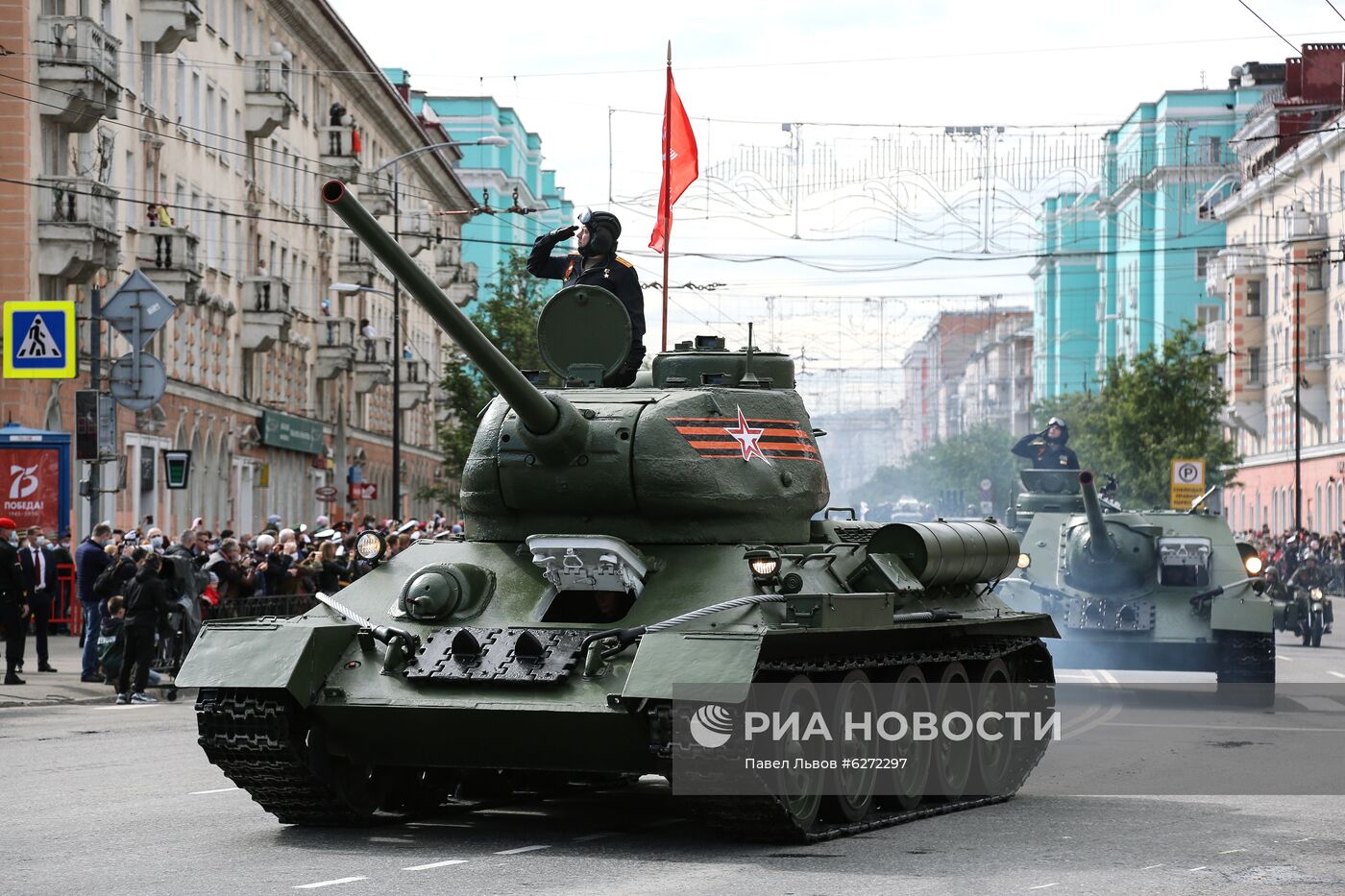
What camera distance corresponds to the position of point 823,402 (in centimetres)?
8625

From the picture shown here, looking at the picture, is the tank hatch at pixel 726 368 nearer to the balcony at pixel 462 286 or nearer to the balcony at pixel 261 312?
the balcony at pixel 261 312

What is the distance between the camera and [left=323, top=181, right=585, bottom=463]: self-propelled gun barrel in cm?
1130

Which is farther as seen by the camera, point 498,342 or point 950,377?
point 950,377

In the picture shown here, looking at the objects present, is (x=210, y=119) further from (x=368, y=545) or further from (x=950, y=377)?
(x=950, y=377)

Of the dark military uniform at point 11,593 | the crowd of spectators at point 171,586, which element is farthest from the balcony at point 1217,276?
the dark military uniform at point 11,593

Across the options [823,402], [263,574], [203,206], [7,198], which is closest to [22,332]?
[263,574]

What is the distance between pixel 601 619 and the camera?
12.2m

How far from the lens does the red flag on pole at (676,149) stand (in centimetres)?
2730

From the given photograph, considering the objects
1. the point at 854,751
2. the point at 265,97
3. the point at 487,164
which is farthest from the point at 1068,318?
the point at 854,751

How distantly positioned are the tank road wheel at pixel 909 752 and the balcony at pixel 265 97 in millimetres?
39535

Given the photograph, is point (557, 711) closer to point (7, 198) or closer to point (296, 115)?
point (7, 198)

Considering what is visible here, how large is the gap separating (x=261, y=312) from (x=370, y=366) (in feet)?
44.1

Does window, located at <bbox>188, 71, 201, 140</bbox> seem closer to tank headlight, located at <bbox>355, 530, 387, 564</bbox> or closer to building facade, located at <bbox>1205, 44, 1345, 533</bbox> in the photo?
building facade, located at <bbox>1205, 44, 1345, 533</bbox>

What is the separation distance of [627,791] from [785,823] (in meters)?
3.16
